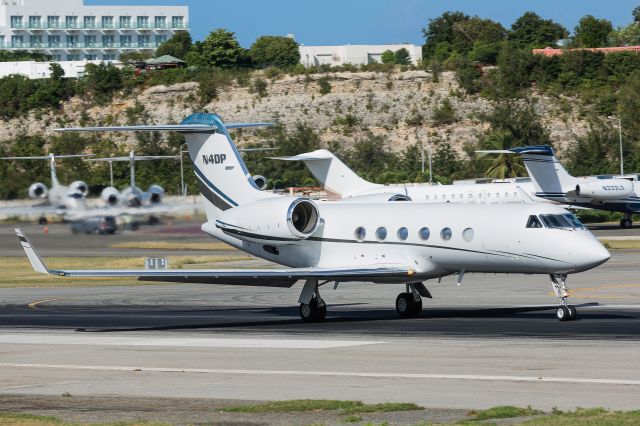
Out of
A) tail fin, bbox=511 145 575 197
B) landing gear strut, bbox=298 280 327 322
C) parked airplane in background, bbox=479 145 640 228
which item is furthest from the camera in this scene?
parked airplane in background, bbox=479 145 640 228

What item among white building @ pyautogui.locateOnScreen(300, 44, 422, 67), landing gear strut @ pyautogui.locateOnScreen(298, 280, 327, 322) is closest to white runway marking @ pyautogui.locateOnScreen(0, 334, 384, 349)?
landing gear strut @ pyautogui.locateOnScreen(298, 280, 327, 322)

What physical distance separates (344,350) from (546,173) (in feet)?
161

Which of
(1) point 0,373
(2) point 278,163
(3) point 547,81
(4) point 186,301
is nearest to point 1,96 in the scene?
(2) point 278,163

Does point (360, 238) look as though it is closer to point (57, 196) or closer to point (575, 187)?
point (57, 196)

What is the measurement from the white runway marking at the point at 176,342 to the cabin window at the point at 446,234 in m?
5.09

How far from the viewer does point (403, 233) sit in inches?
1198

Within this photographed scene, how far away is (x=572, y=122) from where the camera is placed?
120688 millimetres

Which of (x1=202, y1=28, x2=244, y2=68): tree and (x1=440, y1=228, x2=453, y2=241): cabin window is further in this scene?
(x1=202, y1=28, x2=244, y2=68): tree

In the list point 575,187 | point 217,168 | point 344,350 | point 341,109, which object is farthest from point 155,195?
point 341,109

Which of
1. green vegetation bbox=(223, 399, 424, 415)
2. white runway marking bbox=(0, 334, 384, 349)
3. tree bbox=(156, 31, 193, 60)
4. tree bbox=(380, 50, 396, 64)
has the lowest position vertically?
white runway marking bbox=(0, 334, 384, 349)

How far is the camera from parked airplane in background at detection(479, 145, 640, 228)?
7056cm

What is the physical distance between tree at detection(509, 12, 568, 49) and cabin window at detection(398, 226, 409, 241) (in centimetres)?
11978

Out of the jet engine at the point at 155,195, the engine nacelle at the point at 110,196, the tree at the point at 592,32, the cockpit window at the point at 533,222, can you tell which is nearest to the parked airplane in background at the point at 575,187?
the jet engine at the point at 155,195

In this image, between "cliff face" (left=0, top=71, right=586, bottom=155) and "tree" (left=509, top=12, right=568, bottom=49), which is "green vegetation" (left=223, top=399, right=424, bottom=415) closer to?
"cliff face" (left=0, top=71, right=586, bottom=155)
